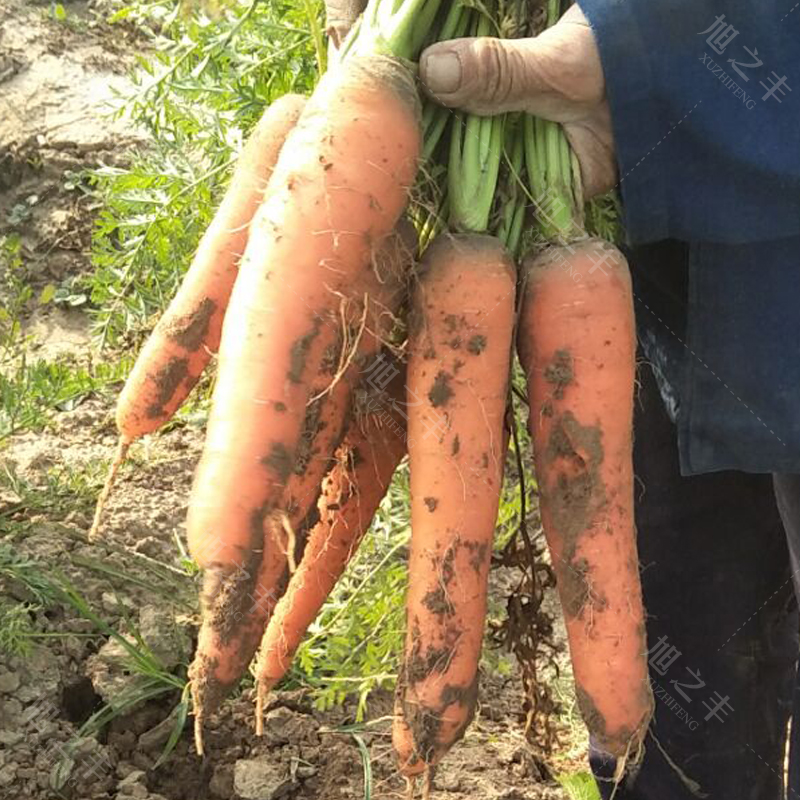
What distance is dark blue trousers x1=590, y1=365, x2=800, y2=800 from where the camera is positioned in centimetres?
161

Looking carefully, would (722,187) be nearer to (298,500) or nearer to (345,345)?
(345,345)

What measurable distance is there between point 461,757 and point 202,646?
848mm

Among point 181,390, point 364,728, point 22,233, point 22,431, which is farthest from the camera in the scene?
point 22,233

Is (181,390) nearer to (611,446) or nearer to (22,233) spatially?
(611,446)

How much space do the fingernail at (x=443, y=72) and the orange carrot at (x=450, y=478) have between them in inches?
6.3

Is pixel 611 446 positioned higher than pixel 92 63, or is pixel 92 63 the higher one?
pixel 611 446

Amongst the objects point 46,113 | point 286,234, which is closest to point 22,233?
point 46,113

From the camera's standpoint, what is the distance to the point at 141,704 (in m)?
1.88

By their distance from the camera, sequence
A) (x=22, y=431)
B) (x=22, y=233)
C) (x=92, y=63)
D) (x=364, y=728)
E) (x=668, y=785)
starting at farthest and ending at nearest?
(x=92, y=63) → (x=22, y=233) → (x=22, y=431) → (x=364, y=728) → (x=668, y=785)

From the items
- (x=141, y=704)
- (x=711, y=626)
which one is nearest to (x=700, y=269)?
(x=711, y=626)

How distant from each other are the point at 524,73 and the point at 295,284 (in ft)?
1.01

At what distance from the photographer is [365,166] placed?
1.20m

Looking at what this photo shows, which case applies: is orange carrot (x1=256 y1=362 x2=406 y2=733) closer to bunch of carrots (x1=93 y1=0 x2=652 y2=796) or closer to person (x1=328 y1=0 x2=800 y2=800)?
bunch of carrots (x1=93 y1=0 x2=652 y2=796)

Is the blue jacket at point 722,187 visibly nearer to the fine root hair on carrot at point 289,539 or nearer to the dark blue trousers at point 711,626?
the dark blue trousers at point 711,626
